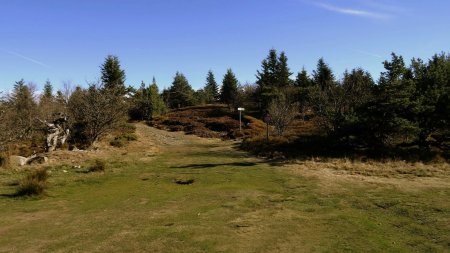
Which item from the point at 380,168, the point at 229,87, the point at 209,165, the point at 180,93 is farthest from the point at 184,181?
the point at 180,93

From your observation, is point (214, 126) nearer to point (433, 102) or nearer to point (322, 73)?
point (322, 73)

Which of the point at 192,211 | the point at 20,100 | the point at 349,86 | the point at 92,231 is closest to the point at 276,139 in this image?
the point at 349,86

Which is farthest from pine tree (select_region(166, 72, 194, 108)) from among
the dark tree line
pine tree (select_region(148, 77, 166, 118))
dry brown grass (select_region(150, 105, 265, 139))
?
the dark tree line

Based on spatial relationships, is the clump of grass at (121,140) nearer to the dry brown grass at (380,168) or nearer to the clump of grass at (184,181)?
the clump of grass at (184,181)

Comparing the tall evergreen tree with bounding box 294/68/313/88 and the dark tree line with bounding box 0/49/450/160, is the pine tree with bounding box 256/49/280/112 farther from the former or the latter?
the dark tree line with bounding box 0/49/450/160

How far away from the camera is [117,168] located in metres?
18.1

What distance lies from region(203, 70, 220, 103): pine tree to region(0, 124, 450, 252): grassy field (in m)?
69.4

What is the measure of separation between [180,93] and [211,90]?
16.1 metres

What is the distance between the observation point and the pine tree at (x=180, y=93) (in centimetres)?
7744

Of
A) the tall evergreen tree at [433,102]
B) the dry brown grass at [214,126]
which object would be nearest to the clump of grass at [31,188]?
the tall evergreen tree at [433,102]

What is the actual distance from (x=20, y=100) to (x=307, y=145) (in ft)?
88.4

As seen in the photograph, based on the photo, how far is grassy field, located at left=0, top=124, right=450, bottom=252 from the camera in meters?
7.50

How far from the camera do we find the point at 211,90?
92.5 meters

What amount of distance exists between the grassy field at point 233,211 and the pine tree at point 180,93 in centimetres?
6052
